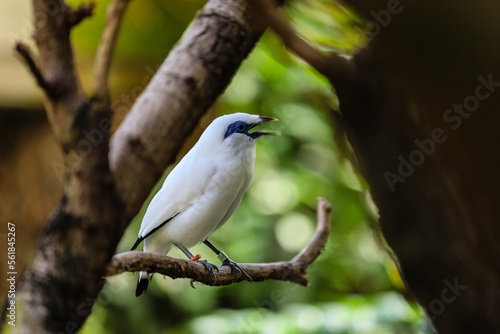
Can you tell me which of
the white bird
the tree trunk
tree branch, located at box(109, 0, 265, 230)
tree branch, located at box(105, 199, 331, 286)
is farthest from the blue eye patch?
the tree trunk

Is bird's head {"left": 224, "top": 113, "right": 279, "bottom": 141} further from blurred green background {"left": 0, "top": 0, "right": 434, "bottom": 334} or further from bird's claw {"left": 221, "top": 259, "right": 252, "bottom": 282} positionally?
blurred green background {"left": 0, "top": 0, "right": 434, "bottom": 334}

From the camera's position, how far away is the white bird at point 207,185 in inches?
32.5

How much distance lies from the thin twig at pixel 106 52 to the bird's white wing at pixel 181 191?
0.88 ft

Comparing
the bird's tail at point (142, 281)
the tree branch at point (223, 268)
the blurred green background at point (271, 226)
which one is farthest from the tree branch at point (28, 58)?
the blurred green background at point (271, 226)

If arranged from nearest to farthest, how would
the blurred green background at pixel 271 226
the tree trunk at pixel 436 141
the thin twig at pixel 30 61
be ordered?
the tree trunk at pixel 436 141
the thin twig at pixel 30 61
the blurred green background at pixel 271 226

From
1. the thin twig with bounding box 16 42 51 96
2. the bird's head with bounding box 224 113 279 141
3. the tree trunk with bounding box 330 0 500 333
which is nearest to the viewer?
the tree trunk with bounding box 330 0 500 333

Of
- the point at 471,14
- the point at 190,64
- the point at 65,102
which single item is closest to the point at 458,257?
the point at 471,14

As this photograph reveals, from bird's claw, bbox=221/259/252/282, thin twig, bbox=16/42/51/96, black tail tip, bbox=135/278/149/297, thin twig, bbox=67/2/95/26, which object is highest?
thin twig, bbox=67/2/95/26

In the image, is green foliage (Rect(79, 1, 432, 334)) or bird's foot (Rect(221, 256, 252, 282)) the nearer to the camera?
bird's foot (Rect(221, 256, 252, 282))

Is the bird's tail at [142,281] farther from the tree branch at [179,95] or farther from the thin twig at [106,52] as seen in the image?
the thin twig at [106,52]

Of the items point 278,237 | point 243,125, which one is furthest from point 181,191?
point 278,237

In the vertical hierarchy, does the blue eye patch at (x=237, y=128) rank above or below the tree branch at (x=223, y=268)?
above

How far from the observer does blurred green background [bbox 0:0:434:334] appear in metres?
1.50

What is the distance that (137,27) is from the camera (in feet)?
5.03
